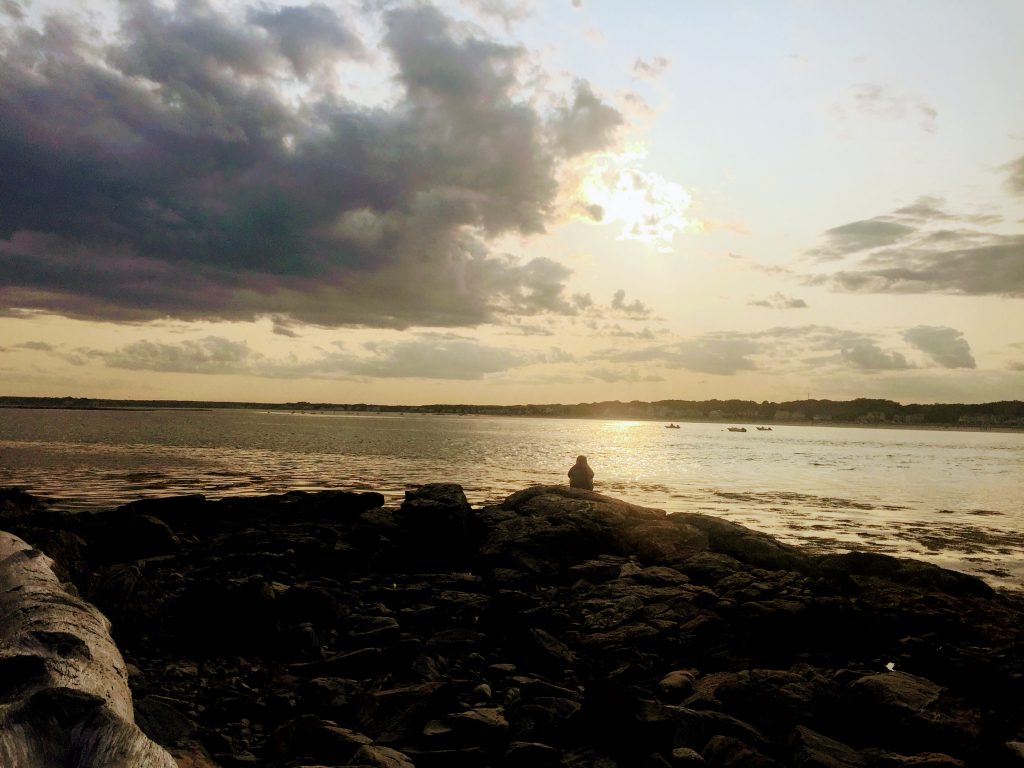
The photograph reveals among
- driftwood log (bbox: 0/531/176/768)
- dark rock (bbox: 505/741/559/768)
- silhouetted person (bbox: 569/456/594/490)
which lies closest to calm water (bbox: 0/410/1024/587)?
silhouetted person (bbox: 569/456/594/490)

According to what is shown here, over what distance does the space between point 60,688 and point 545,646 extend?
617 centimetres

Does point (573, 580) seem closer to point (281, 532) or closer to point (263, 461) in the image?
point (281, 532)

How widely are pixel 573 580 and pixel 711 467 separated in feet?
157

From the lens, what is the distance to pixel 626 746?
6145mm

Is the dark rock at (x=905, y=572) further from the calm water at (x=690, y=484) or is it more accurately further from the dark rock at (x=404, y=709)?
the dark rock at (x=404, y=709)

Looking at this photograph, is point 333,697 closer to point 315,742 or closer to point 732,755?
point 315,742

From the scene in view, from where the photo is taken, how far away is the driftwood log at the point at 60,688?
4059mm

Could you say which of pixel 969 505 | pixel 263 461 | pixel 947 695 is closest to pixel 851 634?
pixel 947 695

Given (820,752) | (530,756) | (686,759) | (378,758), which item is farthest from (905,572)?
(378,758)

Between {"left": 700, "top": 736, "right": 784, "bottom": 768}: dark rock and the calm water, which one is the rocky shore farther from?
the calm water

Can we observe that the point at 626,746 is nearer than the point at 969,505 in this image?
Yes

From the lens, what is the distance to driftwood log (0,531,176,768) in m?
4.06

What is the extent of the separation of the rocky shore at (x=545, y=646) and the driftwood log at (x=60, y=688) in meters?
0.75

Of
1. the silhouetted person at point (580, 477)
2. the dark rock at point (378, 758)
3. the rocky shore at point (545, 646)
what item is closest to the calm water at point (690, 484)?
the silhouetted person at point (580, 477)
